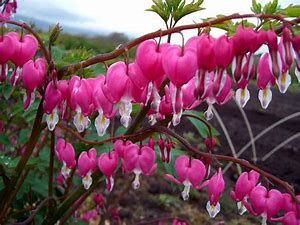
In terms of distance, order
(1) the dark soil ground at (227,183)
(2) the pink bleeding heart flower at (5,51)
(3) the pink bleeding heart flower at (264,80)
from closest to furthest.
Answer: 1. (3) the pink bleeding heart flower at (264,80)
2. (2) the pink bleeding heart flower at (5,51)
3. (1) the dark soil ground at (227,183)

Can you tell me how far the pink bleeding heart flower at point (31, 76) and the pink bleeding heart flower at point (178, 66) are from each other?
0.28 m

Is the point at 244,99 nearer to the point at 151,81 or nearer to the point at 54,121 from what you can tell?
the point at 151,81

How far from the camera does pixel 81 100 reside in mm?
1028

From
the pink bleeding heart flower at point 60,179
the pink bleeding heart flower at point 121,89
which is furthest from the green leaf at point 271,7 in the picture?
the pink bleeding heart flower at point 60,179

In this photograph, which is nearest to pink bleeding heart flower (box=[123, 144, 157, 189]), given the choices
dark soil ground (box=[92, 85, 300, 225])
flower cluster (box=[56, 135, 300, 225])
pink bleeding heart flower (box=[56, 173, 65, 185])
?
flower cluster (box=[56, 135, 300, 225])

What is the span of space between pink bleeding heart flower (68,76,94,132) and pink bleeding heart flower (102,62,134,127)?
0.08 m

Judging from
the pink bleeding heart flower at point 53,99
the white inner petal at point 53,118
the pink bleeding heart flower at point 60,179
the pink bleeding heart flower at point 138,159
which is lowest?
the pink bleeding heart flower at point 60,179

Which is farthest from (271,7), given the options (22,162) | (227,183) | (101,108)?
(227,183)

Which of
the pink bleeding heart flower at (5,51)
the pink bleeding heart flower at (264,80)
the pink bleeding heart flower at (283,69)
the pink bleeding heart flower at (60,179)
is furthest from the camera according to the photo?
the pink bleeding heart flower at (60,179)

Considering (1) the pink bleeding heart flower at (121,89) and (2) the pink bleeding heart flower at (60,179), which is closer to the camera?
(1) the pink bleeding heart flower at (121,89)

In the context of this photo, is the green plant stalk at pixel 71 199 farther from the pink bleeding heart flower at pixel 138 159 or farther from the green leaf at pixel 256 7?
the green leaf at pixel 256 7

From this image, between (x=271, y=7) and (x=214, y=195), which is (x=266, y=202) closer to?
(x=214, y=195)

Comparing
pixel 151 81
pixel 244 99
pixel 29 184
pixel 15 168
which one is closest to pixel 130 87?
pixel 151 81

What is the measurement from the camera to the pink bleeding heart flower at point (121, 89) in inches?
37.0
